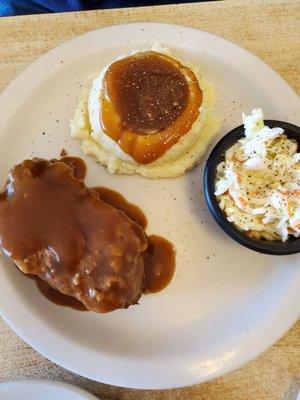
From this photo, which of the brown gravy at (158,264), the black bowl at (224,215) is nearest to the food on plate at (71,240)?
the brown gravy at (158,264)

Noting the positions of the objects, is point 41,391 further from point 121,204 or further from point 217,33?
point 217,33

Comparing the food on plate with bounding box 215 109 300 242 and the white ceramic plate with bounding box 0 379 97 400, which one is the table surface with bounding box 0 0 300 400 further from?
the food on plate with bounding box 215 109 300 242

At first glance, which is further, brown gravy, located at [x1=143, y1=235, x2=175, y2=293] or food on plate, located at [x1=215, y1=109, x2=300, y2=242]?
brown gravy, located at [x1=143, y1=235, x2=175, y2=293]

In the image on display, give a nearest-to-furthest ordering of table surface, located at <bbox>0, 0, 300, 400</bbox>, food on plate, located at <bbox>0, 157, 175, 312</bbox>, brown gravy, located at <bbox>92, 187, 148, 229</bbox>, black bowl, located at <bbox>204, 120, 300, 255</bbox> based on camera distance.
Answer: food on plate, located at <bbox>0, 157, 175, 312</bbox>, black bowl, located at <bbox>204, 120, 300, 255</bbox>, table surface, located at <bbox>0, 0, 300, 400</bbox>, brown gravy, located at <bbox>92, 187, 148, 229</bbox>

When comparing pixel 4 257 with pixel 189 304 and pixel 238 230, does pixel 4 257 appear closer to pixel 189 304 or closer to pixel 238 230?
pixel 189 304

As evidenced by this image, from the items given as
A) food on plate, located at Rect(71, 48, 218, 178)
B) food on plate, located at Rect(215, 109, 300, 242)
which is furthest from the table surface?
food on plate, located at Rect(215, 109, 300, 242)

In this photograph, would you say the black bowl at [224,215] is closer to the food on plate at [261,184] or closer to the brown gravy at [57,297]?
the food on plate at [261,184]

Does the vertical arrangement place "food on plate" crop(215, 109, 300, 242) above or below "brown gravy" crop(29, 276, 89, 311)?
above

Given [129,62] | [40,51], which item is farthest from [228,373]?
[40,51]
